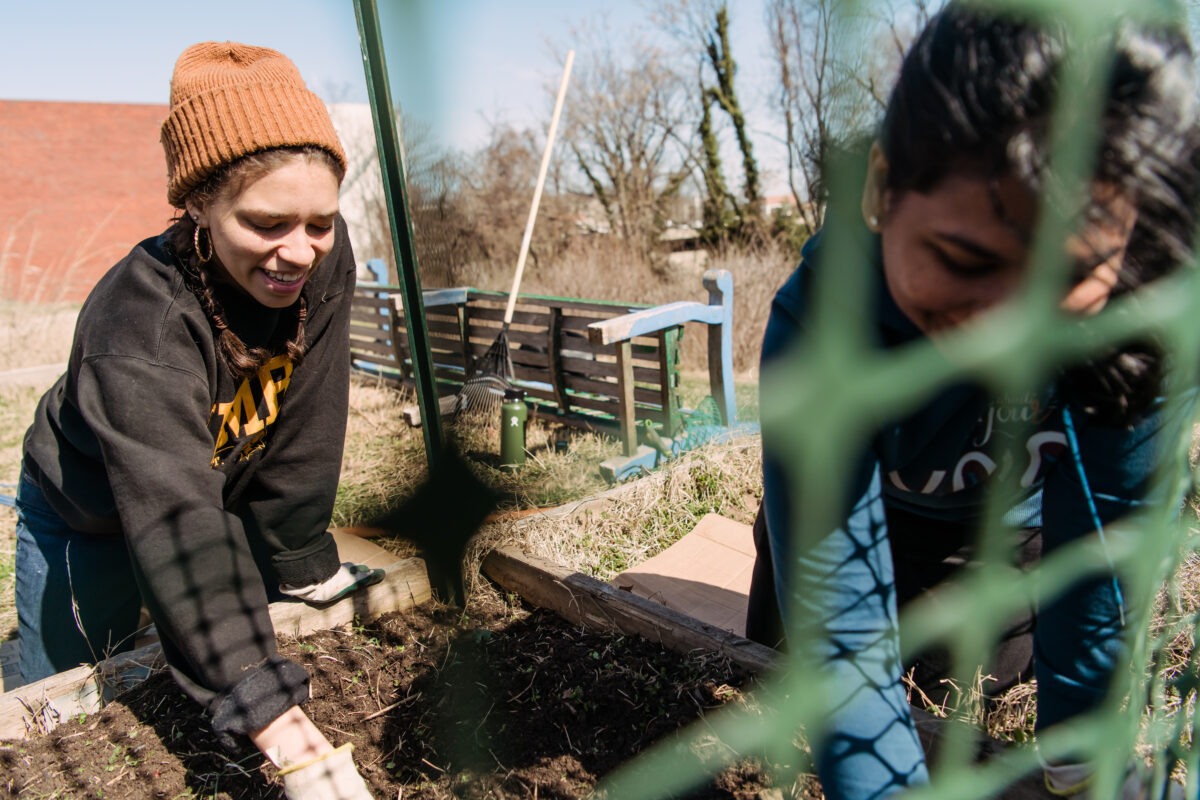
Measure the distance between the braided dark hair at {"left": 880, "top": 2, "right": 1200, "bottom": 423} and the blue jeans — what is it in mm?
2058

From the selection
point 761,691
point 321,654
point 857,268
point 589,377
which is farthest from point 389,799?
point 589,377

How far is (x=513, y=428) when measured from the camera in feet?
14.2

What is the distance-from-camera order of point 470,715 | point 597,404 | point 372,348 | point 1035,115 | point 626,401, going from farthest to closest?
point 372,348
point 597,404
point 626,401
point 470,715
point 1035,115

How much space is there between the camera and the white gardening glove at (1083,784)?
1.15m

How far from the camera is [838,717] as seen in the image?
Answer: 103 cm

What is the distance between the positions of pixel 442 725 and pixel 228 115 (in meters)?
1.40

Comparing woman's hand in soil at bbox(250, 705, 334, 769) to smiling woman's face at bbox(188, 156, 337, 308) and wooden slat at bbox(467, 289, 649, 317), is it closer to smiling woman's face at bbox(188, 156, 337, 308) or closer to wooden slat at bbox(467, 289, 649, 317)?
smiling woman's face at bbox(188, 156, 337, 308)

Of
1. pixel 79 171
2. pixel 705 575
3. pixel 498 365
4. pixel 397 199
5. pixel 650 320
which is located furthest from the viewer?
pixel 79 171

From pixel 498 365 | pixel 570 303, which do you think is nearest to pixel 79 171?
pixel 498 365

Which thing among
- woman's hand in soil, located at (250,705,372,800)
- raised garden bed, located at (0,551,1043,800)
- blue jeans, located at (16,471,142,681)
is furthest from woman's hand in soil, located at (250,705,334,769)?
blue jeans, located at (16,471,142,681)

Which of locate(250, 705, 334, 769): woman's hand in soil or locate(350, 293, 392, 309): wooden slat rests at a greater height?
locate(350, 293, 392, 309): wooden slat

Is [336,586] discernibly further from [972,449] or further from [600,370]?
[600,370]

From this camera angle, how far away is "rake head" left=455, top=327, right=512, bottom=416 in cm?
474

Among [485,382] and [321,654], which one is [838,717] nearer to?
[321,654]
